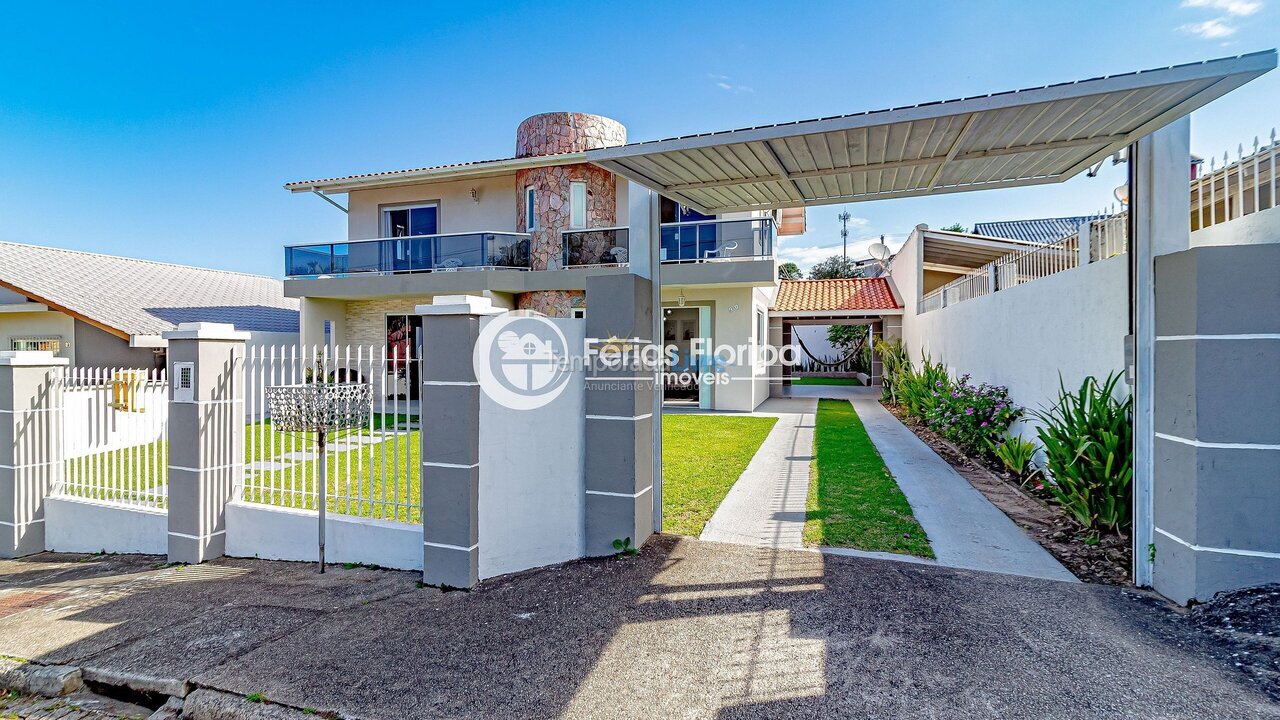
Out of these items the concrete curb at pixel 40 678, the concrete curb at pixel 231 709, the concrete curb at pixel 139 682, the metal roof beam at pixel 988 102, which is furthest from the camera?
the concrete curb at pixel 40 678

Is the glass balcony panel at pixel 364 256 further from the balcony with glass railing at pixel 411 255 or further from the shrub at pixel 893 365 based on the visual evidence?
the shrub at pixel 893 365

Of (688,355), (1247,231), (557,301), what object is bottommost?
(688,355)

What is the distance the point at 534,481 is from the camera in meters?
4.57

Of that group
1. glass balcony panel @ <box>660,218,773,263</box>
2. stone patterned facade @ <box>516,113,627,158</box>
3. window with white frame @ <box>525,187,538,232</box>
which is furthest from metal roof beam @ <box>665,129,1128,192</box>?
stone patterned facade @ <box>516,113,627,158</box>

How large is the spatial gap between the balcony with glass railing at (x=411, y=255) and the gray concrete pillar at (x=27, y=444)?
27.9ft

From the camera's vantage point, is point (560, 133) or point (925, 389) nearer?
point (925, 389)

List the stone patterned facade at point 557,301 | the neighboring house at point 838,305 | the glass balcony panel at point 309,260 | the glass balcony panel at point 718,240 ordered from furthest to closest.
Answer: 1. the neighboring house at point 838,305
2. the glass balcony panel at point 309,260
3. the stone patterned facade at point 557,301
4. the glass balcony panel at point 718,240

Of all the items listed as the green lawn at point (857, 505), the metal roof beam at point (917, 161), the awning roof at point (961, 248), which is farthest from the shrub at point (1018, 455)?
the awning roof at point (961, 248)

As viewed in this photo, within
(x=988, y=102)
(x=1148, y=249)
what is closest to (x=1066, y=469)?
(x=1148, y=249)

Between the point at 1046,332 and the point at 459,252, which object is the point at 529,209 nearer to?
the point at 459,252

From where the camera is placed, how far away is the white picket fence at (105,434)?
5.97m

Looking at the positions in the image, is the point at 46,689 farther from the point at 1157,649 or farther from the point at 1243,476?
the point at 1243,476

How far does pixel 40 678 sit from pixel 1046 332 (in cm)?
924

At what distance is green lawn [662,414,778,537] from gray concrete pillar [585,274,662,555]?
80 cm
